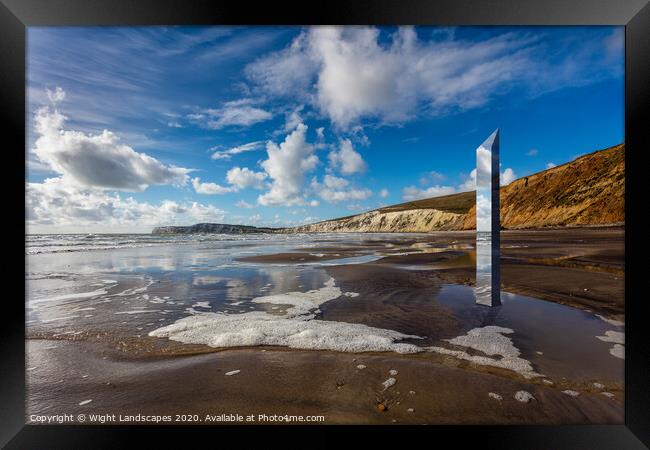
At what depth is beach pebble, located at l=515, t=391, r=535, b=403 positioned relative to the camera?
2.61 m

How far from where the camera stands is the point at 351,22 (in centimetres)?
292

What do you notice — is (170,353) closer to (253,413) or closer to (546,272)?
(253,413)

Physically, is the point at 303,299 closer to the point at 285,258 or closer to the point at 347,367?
the point at 347,367

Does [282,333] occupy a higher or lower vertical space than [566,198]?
lower

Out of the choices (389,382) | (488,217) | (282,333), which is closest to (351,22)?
(488,217)

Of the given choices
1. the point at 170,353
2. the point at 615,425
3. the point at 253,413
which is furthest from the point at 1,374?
the point at 615,425

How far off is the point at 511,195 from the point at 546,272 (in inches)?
2350

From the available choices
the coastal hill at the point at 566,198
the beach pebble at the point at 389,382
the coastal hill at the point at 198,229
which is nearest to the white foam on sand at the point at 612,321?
the beach pebble at the point at 389,382

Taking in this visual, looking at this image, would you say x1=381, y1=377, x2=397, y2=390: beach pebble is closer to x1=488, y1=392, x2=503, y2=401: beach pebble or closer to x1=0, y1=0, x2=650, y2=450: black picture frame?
x1=0, y1=0, x2=650, y2=450: black picture frame

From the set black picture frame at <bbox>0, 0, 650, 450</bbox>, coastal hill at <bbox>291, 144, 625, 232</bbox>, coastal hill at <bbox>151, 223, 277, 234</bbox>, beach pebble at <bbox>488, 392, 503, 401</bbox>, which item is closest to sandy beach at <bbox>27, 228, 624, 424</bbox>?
beach pebble at <bbox>488, 392, 503, 401</bbox>

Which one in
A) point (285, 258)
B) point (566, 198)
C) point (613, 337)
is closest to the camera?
point (613, 337)

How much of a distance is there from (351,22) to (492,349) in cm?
479

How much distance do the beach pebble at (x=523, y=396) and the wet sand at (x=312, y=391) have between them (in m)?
0.05

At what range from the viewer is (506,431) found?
7.95 ft
